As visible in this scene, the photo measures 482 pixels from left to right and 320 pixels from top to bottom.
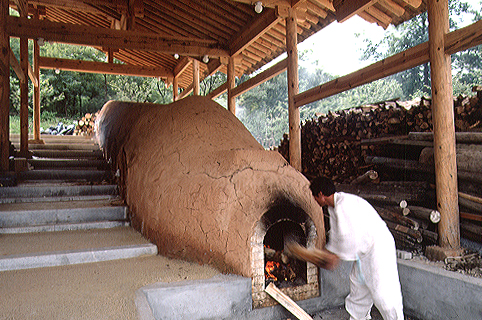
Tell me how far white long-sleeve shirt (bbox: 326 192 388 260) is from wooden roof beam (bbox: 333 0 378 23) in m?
3.08

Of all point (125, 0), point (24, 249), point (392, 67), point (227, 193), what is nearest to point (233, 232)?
point (227, 193)

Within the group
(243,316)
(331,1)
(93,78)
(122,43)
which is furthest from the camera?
(93,78)

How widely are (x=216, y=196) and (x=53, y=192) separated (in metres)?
2.93

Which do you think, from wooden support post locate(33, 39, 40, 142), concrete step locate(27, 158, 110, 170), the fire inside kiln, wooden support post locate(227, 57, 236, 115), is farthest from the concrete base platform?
wooden support post locate(33, 39, 40, 142)

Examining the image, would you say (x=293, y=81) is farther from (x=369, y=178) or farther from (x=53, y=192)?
(x=53, y=192)

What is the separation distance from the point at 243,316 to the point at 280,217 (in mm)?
881

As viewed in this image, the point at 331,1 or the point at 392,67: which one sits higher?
the point at 331,1

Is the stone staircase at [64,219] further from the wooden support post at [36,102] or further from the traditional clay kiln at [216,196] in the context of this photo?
the wooden support post at [36,102]

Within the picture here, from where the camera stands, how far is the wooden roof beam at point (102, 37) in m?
5.34

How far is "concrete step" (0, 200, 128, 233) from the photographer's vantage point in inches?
143

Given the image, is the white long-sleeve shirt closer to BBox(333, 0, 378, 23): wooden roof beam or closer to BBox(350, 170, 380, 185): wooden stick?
BBox(350, 170, 380, 185): wooden stick

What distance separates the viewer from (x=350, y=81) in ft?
14.4

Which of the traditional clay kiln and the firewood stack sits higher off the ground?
the firewood stack

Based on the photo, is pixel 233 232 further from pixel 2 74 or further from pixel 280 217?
pixel 2 74
